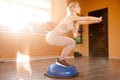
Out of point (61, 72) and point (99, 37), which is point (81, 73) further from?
point (99, 37)

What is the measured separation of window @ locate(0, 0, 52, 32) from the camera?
14.7 feet

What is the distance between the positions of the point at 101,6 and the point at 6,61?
4.05 meters

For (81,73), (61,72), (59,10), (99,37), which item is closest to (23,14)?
(59,10)

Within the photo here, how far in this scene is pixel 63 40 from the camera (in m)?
2.18

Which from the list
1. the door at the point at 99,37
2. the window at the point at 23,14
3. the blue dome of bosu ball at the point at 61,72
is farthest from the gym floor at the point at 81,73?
the door at the point at 99,37

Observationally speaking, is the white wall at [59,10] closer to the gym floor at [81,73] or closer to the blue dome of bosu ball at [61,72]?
the gym floor at [81,73]

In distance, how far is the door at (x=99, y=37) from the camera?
19.2 feet

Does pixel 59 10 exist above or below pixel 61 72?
above

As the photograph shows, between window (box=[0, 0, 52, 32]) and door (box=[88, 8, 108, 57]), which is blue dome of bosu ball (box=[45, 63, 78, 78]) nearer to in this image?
window (box=[0, 0, 52, 32])

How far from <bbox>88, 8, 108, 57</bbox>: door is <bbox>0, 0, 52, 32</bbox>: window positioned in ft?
6.17

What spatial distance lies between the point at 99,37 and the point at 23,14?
299cm

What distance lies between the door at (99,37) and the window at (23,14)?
6.17ft

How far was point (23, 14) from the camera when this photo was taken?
16.5ft

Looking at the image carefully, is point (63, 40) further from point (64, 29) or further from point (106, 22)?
point (106, 22)
